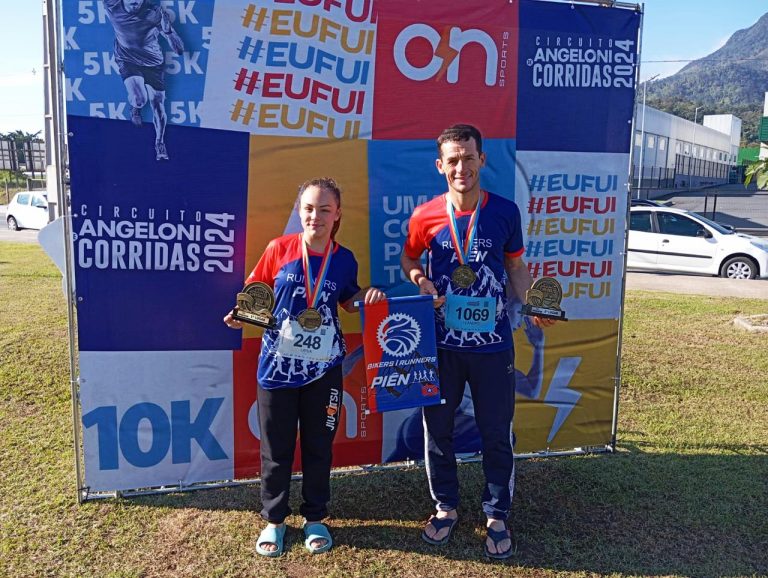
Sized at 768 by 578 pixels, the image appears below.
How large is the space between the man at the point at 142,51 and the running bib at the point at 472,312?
1.80m

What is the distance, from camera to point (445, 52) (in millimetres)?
3908

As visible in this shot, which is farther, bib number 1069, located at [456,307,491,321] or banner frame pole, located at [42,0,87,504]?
banner frame pole, located at [42,0,87,504]

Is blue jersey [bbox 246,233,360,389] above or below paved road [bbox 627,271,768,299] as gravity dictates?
above

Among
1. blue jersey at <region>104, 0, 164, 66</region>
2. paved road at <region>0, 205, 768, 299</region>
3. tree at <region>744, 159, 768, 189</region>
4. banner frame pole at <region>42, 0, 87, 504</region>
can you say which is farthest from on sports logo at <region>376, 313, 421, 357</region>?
paved road at <region>0, 205, 768, 299</region>

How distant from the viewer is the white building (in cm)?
4516

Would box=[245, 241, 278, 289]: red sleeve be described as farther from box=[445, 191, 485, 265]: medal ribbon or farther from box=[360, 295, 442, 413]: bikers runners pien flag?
box=[445, 191, 485, 265]: medal ribbon

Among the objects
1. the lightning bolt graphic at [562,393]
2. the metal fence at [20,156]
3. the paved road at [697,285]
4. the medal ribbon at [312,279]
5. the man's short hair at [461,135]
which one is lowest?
the paved road at [697,285]

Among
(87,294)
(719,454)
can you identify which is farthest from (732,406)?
(87,294)

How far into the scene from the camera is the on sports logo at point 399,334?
3248mm

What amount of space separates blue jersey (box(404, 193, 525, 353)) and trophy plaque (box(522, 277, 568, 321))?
151mm

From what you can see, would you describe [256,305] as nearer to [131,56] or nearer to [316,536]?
[316,536]

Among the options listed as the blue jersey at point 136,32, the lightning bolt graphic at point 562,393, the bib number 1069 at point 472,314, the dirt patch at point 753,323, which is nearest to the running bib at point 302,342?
the bib number 1069 at point 472,314

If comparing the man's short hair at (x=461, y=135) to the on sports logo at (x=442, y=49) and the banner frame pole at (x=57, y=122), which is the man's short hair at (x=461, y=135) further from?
the banner frame pole at (x=57, y=122)

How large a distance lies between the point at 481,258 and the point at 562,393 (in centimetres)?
164
